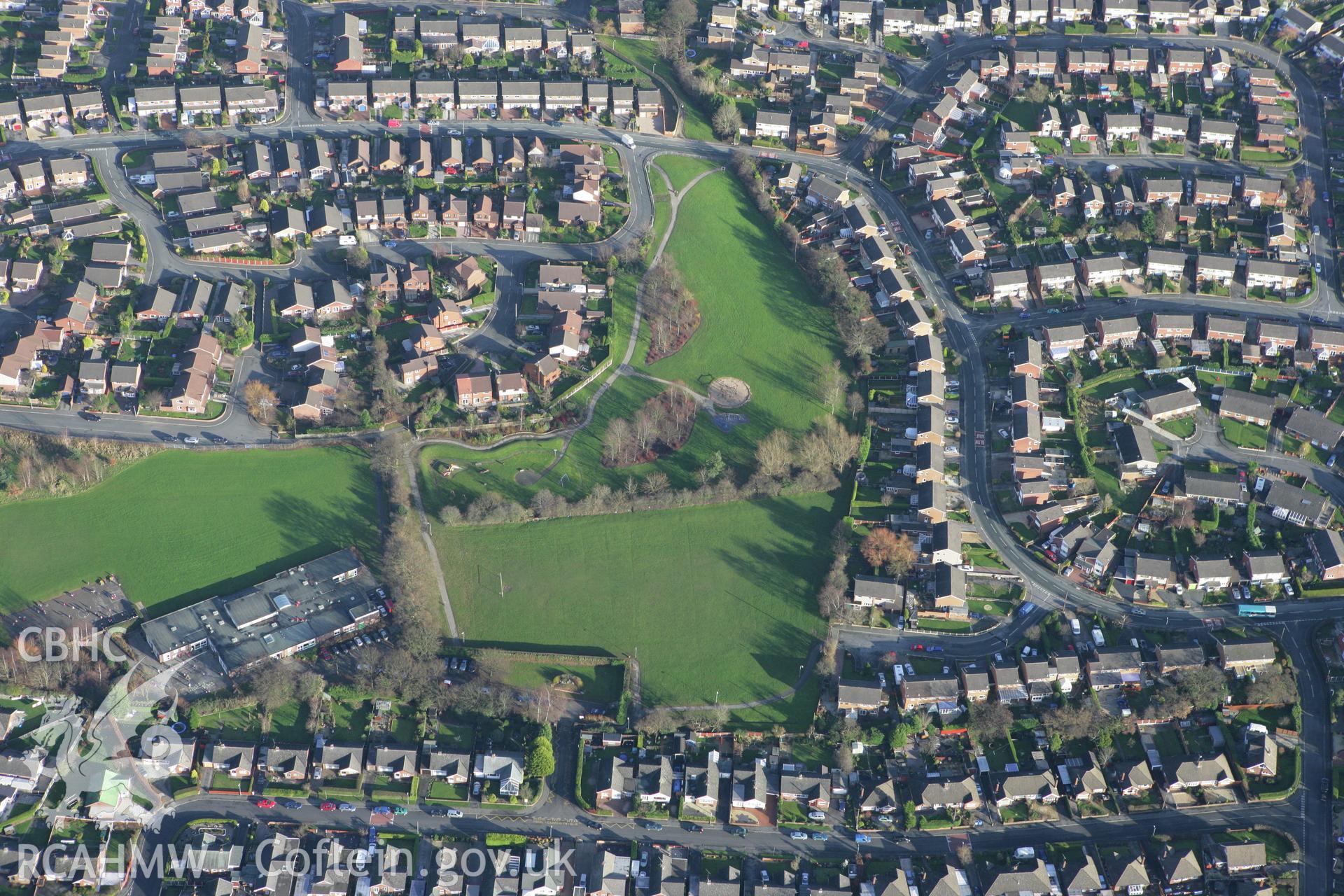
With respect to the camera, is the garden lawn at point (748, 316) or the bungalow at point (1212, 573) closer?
the bungalow at point (1212, 573)

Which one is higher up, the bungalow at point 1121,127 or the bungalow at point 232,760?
the bungalow at point 1121,127

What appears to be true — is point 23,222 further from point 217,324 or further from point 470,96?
point 470,96

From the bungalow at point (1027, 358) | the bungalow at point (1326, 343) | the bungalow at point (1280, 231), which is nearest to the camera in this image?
the bungalow at point (1027, 358)

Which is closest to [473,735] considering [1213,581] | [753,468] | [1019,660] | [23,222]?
[753,468]

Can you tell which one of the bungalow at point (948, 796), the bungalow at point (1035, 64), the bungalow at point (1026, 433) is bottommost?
the bungalow at point (948, 796)

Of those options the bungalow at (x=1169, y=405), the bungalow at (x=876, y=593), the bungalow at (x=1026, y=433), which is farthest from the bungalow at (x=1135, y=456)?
the bungalow at (x=876, y=593)

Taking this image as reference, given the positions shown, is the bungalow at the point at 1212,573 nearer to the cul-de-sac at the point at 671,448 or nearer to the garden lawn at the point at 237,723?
the cul-de-sac at the point at 671,448

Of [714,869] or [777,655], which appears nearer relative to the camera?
[714,869]
